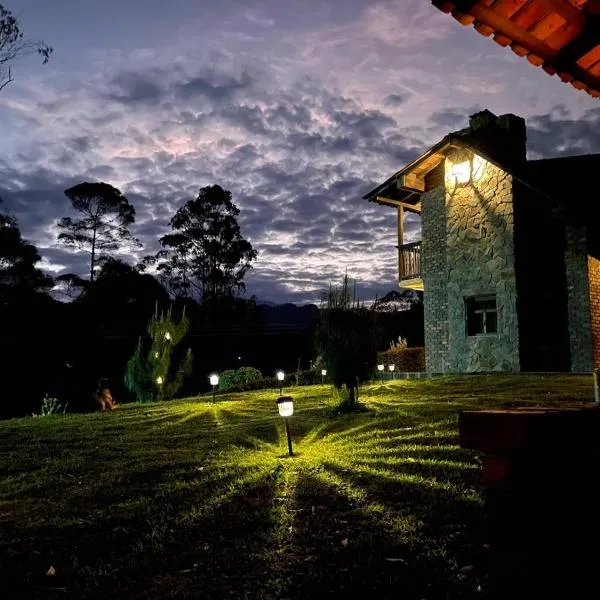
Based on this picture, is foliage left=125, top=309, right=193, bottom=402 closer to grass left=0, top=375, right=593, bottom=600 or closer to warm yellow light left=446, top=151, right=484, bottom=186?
grass left=0, top=375, right=593, bottom=600

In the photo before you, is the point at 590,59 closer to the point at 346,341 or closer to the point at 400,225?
the point at 346,341

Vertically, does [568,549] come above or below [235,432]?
above

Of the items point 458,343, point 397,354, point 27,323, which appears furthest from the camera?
point 27,323

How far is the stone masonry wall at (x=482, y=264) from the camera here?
583 inches

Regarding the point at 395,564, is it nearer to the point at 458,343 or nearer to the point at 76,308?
the point at 458,343

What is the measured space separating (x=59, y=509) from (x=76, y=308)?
2816 centimetres

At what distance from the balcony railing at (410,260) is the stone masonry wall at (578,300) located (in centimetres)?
505

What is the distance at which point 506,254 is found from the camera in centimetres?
1491

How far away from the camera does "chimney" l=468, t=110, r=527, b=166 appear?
16688 mm

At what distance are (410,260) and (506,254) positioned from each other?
4590 millimetres

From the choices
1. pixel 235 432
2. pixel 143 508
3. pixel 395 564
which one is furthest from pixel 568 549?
pixel 235 432

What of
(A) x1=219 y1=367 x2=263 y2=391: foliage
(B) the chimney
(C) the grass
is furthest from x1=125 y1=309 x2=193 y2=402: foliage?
(B) the chimney

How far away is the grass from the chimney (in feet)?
34.0

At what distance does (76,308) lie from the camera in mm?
30812
